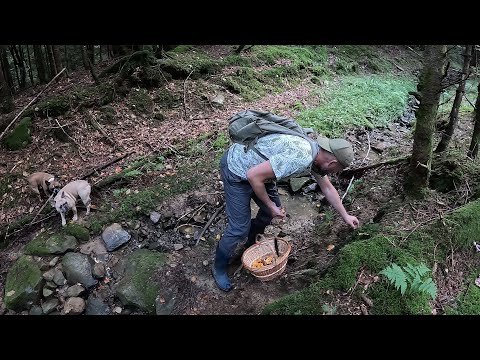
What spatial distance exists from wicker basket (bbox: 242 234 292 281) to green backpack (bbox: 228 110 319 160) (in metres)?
1.60

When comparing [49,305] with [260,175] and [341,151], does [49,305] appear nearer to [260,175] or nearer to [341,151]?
[260,175]

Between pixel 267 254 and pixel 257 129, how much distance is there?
2.09 metres

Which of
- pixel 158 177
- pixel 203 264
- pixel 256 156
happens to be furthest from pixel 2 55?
pixel 256 156

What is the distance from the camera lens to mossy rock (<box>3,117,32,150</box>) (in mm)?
7859

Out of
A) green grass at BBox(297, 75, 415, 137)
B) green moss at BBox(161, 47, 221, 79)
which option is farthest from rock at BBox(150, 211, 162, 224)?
green moss at BBox(161, 47, 221, 79)

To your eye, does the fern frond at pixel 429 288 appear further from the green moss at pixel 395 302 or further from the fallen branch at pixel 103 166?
the fallen branch at pixel 103 166

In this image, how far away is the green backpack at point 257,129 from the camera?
4.07 m

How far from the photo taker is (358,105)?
10.9m

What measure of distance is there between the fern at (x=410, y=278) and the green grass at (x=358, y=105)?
17.8ft

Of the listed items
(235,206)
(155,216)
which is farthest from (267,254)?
(155,216)

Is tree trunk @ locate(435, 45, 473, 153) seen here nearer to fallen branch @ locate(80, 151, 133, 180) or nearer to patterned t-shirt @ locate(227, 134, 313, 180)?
patterned t-shirt @ locate(227, 134, 313, 180)

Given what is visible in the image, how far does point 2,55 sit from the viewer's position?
13.2 metres

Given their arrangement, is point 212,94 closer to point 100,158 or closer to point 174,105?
point 174,105

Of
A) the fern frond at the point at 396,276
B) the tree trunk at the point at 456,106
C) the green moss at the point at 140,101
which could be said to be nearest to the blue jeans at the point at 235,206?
the fern frond at the point at 396,276
